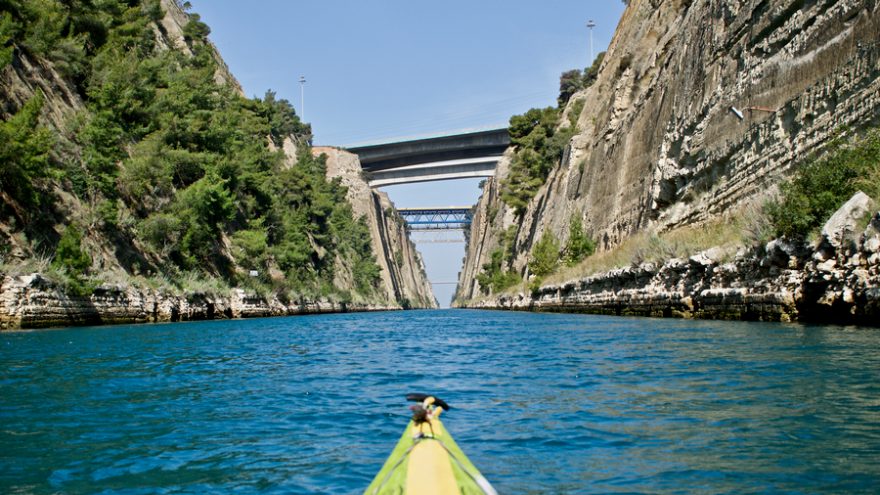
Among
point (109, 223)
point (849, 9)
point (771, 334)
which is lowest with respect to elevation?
point (771, 334)

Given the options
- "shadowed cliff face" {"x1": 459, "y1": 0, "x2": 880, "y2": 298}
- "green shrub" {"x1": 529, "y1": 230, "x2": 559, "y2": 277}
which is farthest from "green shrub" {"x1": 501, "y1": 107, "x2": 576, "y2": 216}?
"green shrub" {"x1": 529, "y1": 230, "x2": 559, "y2": 277}

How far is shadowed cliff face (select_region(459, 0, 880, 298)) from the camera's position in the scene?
50.7 feet

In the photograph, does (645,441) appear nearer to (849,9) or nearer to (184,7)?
(849,9)

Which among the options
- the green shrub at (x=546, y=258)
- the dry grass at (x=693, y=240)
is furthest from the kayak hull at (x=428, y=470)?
the green shrub at (x=546, y=258)

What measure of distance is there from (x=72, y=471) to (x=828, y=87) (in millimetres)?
16448

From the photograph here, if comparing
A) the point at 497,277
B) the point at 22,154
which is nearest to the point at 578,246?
the point at 497,277

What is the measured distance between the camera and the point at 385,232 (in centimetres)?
10262

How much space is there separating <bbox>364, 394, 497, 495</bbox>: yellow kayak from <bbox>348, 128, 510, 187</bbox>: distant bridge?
257 ft

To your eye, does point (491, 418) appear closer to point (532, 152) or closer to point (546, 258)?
point (546, 258)

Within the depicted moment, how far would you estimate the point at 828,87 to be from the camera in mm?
15547

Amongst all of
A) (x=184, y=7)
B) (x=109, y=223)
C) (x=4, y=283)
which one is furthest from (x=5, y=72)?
(x=184, y=7)

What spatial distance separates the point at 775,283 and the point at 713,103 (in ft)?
37.5

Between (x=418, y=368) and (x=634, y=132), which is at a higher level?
(x=634, y=132)

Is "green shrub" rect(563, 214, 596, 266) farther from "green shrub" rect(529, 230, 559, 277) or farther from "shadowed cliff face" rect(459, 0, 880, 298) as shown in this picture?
"green shrub" rect(529, 230, 559, 277)
